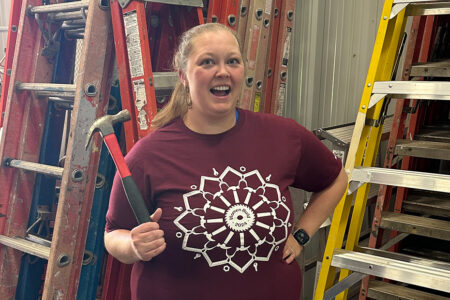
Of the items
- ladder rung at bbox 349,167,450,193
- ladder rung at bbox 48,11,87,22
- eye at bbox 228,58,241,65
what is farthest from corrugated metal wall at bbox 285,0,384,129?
eye at bbox 228,58,241,65

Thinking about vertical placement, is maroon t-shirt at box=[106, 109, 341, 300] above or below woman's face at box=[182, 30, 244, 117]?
below

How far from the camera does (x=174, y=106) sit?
1.48 meters

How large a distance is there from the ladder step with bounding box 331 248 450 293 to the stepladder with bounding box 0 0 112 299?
1.12 m

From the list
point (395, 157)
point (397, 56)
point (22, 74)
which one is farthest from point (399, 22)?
point (22, 74)

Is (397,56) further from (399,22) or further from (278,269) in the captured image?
(278,269)

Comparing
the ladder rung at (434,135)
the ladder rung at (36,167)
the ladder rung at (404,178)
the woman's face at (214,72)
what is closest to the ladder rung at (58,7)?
the ladder rung at (36,167)

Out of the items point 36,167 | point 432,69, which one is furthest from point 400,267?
point 36,167

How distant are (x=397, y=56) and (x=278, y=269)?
1133 mm

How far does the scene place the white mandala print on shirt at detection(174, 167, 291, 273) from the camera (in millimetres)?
A: 1322

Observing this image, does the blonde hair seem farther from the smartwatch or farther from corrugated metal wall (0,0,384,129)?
corrugated metal wall (0,0,384,129)

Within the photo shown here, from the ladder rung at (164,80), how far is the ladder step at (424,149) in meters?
1.28

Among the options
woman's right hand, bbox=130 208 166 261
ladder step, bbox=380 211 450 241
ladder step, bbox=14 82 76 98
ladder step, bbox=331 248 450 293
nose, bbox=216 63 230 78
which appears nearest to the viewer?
woman's right hand, bbox=130 208 166 261

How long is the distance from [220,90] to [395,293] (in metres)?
1.58

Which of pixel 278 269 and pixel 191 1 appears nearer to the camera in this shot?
pixel 278 269
